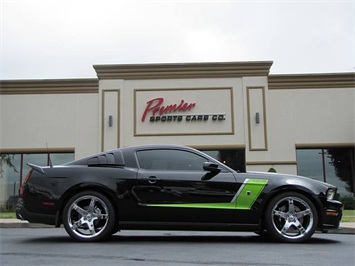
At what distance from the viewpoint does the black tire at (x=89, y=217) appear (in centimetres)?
605

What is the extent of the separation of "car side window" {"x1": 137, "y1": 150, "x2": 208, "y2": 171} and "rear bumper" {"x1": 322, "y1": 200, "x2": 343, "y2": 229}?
1.79 m

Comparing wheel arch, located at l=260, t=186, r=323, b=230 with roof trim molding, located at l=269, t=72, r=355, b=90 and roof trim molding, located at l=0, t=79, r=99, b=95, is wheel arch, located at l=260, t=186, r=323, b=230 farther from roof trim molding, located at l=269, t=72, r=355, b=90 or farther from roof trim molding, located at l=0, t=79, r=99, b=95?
roof trim molding, located at l=0, t=79, r=99, b=95

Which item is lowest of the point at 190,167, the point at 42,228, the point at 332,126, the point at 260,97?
the point at 42,228

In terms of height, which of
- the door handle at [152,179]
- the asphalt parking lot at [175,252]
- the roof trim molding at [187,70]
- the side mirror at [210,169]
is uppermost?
the roof trim molding at [187,70]

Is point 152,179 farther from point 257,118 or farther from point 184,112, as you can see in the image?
point 257,118

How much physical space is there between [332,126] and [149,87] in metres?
7.41

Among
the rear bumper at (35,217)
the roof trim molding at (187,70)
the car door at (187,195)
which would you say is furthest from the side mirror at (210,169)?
the roof trim molding at (187,70)

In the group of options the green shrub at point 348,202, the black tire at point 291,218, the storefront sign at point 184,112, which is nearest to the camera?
the black tire at point 291,218

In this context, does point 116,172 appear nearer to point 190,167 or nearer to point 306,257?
point 190,167

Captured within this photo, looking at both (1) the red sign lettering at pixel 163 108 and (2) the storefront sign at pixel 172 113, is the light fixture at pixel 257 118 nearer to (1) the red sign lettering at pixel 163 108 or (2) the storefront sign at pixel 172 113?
(2) the storefront sign at pixel 172 113

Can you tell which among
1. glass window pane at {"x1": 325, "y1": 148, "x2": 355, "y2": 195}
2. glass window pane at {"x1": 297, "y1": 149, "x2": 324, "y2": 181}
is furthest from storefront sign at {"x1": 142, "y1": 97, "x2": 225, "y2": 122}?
glass window pane at {"x1": 325, "y1": 148, "x2": 355, "y2": 195}

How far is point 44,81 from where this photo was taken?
18.1 metres

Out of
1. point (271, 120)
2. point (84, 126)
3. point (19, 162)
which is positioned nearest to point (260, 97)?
point (271, 120)

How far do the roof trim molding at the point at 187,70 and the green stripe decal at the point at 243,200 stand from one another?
12137 mm
